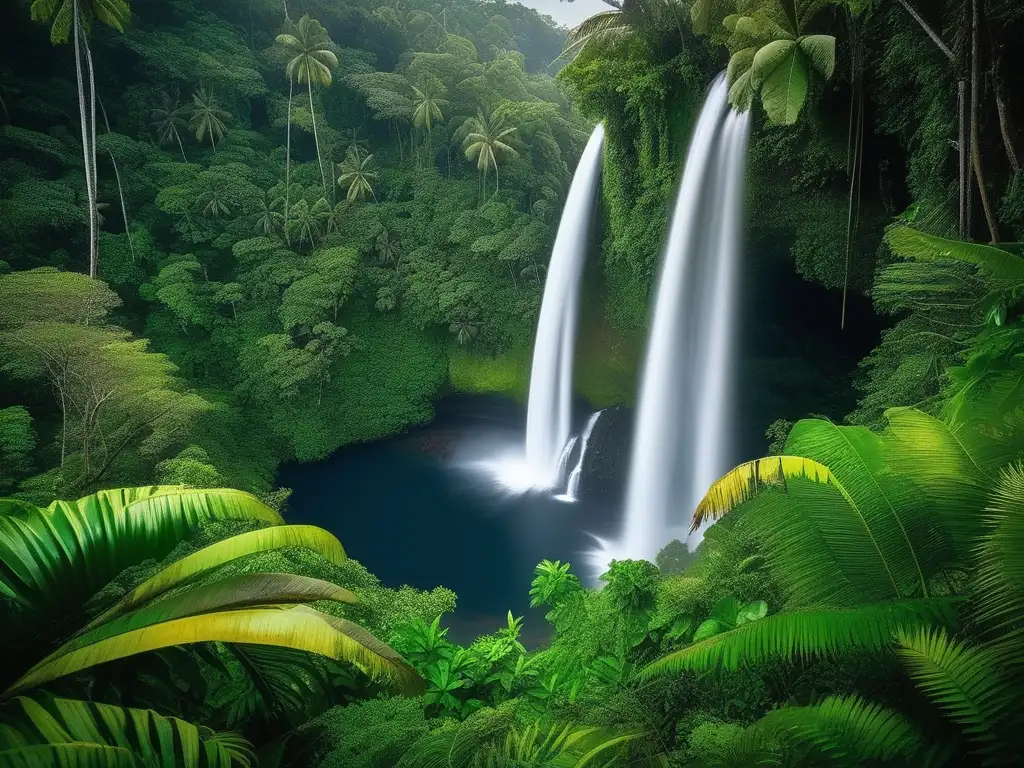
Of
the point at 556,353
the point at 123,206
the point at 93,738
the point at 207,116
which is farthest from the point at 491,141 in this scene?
the point at 93,738

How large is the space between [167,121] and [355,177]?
639 centimetres

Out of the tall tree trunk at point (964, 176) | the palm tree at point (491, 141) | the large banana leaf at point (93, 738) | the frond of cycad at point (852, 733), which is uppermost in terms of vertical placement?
the palm tree at point (491, 141)

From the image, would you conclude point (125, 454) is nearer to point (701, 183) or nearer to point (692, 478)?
point (692, 478)

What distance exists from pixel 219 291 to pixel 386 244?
5.25 m

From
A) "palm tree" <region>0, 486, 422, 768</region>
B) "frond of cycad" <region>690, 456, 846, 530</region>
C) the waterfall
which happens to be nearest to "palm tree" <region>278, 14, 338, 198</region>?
the waterfall

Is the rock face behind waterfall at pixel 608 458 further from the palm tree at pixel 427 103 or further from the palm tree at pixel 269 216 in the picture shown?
the palm tree at pixel 427 103

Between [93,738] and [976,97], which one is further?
[976,97]

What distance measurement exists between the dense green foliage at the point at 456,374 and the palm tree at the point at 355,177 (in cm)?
15

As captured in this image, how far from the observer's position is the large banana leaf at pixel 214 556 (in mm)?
2969

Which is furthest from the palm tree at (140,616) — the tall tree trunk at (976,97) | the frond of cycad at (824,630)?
the tall tree trunk at (976,97)

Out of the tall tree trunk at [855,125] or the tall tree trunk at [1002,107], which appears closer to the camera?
the tall tree trunk at [1002,107]

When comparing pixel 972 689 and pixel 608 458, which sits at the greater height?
pixel 972 689

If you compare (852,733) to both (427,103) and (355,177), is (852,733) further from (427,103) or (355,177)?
(427,103)

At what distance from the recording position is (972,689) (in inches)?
86.4
